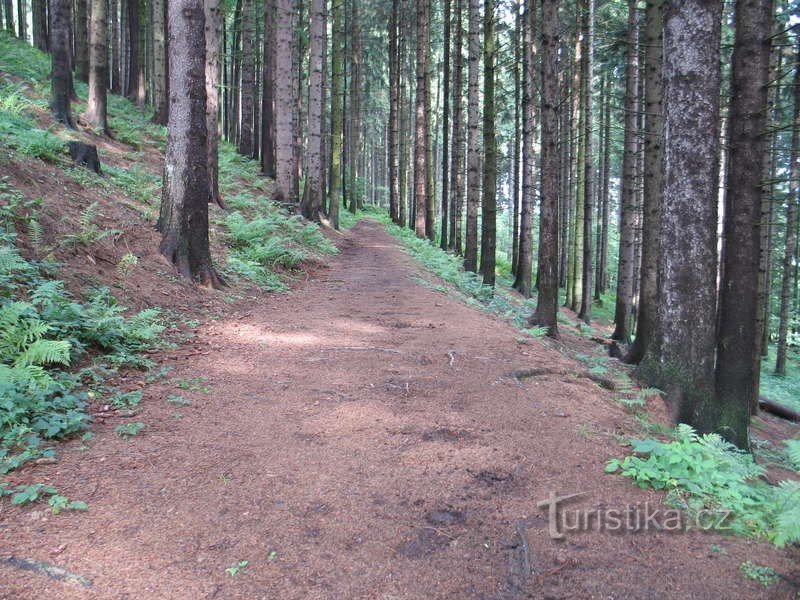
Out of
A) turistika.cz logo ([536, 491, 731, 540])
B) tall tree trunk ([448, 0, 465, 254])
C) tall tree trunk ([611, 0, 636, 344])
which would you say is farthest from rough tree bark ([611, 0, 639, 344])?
turistika.cz logo ([536, 491, 731, 540])

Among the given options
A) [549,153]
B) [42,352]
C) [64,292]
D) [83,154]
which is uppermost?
[549,153]

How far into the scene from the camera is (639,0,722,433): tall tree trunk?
540 cm

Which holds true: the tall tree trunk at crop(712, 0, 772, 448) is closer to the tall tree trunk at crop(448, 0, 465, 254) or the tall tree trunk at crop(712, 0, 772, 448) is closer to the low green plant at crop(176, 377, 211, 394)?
the low green plant at crop(176, 377, 211, 394)

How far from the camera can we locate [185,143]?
793 centimetres

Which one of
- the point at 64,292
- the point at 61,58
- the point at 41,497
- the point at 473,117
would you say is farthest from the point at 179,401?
the point at 61,58

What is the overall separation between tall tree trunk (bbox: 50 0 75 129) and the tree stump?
4.03 meters

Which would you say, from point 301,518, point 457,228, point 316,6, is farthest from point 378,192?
point 301,518

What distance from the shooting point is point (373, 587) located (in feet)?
8.17

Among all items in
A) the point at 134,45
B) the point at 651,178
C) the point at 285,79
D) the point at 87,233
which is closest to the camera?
the point at 87,233

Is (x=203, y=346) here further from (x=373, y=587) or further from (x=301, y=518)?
(x=373, y=587)

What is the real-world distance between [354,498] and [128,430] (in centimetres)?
180

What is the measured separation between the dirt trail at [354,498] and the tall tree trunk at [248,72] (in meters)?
18.6

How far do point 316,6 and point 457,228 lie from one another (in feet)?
33.7

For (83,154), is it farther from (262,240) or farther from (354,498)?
(354,498)
